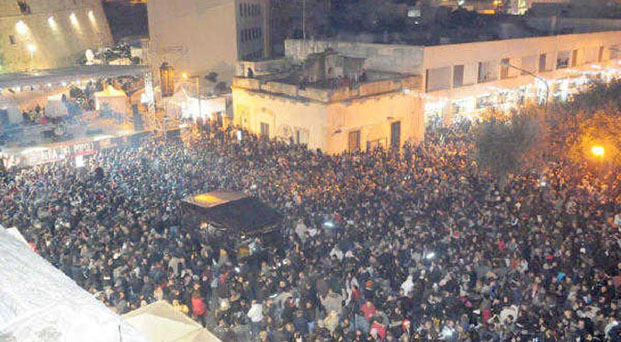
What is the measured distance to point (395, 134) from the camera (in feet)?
88.1

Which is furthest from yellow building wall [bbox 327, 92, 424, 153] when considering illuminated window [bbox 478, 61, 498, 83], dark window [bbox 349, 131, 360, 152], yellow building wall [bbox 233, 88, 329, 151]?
illuminated window [bbox 478, 61, 498, 83]

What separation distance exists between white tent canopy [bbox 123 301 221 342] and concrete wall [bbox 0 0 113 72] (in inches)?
1181

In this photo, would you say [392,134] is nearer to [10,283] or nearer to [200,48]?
[200,48]

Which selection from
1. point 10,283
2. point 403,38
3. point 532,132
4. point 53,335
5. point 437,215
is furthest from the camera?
point 403,38

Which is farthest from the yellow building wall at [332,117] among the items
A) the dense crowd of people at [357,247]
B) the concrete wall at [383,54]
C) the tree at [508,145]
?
the tree at [508,145]

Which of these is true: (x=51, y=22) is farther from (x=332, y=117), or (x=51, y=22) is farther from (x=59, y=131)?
(x=332, y=117)

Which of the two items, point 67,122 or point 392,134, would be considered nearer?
point 67,122

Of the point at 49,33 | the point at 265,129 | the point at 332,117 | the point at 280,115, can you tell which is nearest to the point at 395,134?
the point at 332,117

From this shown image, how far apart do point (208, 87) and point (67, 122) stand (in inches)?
473

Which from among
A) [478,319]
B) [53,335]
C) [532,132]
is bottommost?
[478,319]

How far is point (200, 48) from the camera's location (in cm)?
3731

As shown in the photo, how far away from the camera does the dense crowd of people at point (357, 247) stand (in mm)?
10328

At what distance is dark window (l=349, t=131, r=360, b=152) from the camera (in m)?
25.0

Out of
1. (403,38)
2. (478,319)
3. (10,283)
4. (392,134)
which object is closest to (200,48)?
(403,38)
